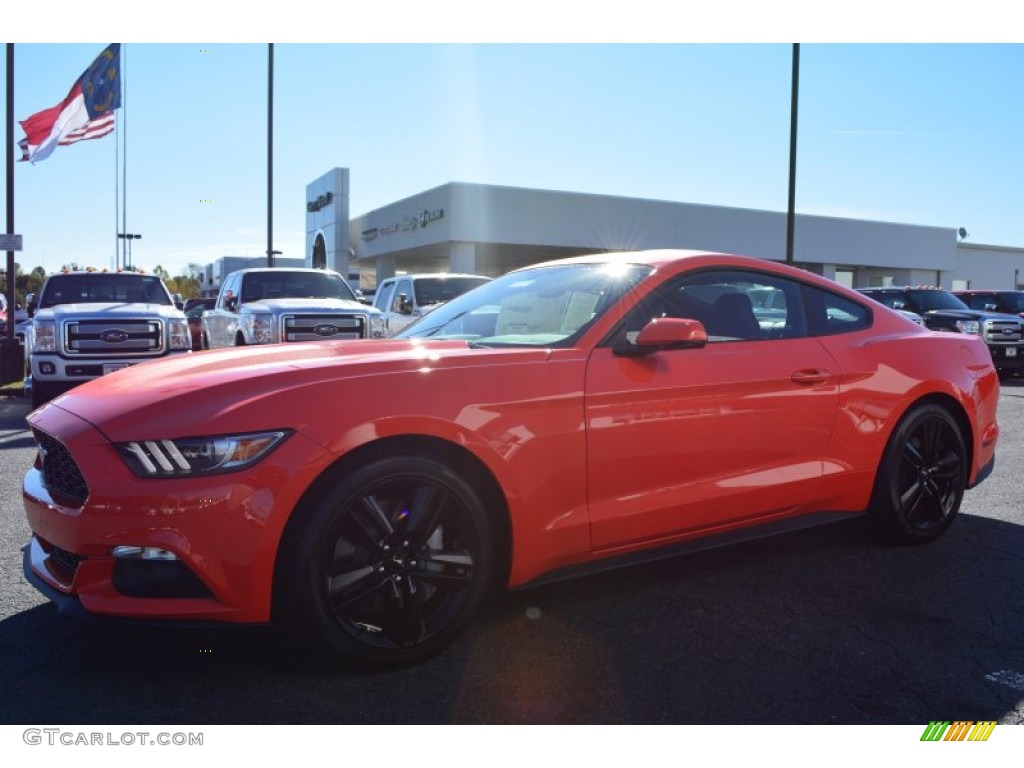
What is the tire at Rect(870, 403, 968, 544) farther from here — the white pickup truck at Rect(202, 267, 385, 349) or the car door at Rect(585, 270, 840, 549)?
the white pickup truck at Rect(202, 267, 385, 349)

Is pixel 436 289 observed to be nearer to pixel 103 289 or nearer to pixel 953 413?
pixel 103 289

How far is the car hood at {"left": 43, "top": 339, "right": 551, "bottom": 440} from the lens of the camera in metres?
2.98

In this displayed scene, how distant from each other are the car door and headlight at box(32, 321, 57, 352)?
28.7ft

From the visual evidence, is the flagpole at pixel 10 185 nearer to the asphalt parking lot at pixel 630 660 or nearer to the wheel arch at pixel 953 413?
the asphalt parking lot at pixel 630 660

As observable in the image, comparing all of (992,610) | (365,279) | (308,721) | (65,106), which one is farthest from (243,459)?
(365,279)

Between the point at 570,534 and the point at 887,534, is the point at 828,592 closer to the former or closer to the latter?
the point at 887,534

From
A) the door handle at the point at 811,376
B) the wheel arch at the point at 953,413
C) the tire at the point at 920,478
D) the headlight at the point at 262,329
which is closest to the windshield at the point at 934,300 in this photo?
the headlight at the point at 262,329

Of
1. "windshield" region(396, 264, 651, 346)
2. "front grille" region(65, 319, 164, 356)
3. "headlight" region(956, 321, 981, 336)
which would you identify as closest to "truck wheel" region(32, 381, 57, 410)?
"front grille" region(65, 319, 164, 356)

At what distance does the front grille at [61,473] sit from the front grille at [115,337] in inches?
314

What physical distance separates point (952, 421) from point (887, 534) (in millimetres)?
725

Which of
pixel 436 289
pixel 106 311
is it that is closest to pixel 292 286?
pixel 436 289

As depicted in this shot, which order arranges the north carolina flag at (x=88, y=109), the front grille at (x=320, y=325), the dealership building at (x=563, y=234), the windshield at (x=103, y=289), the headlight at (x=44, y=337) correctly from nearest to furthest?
1. the headlight at (x=44, y=337)
2. the windshield at (x=103, y=289)
3. the front grille at (x=320, y=325)
4. the north carolina flag at (x=88, y=109)
5. the dealership building at (x=563, y=234)

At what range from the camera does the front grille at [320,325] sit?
1228 centimetres

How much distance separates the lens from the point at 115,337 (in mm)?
10922
